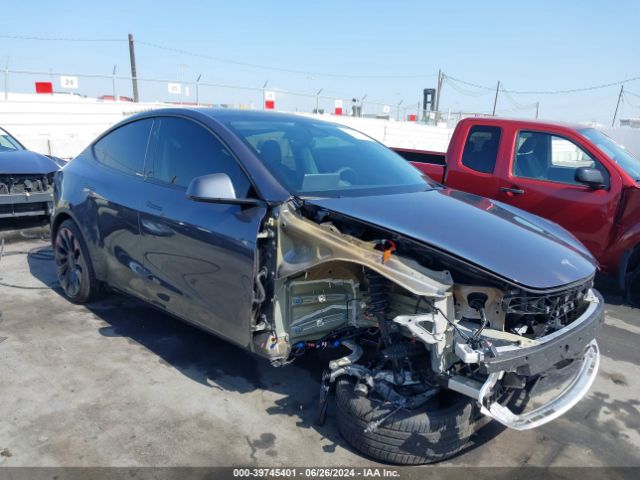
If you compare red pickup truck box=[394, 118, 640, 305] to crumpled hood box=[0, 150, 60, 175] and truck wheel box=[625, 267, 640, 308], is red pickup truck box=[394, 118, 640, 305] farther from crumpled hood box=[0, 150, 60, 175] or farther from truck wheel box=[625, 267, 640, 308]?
Answer: crumpled hood box=[0, 150, 60, 175]

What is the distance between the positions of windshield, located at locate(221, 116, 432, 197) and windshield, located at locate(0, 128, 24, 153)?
5725 mm

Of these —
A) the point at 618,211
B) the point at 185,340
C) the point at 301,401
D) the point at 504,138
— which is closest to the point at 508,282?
the point at 301,401

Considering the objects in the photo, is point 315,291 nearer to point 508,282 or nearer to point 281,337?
point 281,337

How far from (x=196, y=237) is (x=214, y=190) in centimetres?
46

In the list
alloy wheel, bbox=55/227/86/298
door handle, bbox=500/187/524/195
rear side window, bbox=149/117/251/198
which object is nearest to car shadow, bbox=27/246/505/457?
alloy wheel, bbox=55/227/86/298

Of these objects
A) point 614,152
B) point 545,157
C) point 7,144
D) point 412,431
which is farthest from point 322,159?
point 7,144

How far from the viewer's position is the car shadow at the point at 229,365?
9.99ft

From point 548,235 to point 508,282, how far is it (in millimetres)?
981

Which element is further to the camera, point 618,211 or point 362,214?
point 618,211

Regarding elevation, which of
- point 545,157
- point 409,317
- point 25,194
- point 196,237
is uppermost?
point 545,157

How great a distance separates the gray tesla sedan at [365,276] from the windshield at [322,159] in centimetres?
2

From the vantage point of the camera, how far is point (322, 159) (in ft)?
11.5

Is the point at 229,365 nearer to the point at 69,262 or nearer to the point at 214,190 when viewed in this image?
the point at 214,190

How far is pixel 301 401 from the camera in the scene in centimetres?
324
